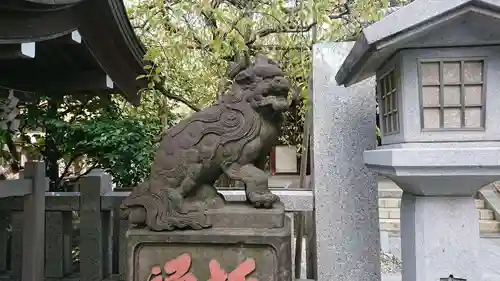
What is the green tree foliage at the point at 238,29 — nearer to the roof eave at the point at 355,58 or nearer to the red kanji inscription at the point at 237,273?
the roof eave at the point at 355,58

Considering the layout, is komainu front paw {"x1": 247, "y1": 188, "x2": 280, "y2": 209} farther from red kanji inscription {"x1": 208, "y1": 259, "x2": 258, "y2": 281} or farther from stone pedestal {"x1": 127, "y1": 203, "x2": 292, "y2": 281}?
red kanji inscription {"x1": 208, "y1": 259, "x2": 258, "y2": 281}

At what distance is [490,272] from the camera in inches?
237

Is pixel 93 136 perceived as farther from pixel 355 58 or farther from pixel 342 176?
pixel 355 58

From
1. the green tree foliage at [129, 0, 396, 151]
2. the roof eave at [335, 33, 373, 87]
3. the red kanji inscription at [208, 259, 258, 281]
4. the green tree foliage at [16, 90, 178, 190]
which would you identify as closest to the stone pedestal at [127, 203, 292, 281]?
the red kanji inscription at [208, 259, 258, 281]

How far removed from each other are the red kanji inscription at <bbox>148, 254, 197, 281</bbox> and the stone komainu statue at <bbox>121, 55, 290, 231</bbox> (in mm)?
181

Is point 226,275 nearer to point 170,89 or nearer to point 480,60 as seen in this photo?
point 480,60

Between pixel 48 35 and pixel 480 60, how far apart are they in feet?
8.04

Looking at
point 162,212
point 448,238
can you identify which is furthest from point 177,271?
point 448,238

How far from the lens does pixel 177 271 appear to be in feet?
6.84

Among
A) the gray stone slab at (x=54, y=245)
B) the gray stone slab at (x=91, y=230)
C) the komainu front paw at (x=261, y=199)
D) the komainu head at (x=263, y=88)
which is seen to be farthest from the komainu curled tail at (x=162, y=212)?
the gray stone slab at (x=54, y=245)

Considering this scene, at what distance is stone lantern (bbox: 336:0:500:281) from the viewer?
1767 mm

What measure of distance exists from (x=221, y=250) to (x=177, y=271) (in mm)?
269

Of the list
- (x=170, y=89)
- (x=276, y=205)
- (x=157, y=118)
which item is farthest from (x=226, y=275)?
(x=157, y=118)

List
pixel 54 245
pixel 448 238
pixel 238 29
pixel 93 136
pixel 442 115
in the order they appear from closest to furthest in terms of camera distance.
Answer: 1. pixel 442 115
2. pixel 448 238
3. pixel 238 29
4. pixel 54 245
5. pixel 93 136
